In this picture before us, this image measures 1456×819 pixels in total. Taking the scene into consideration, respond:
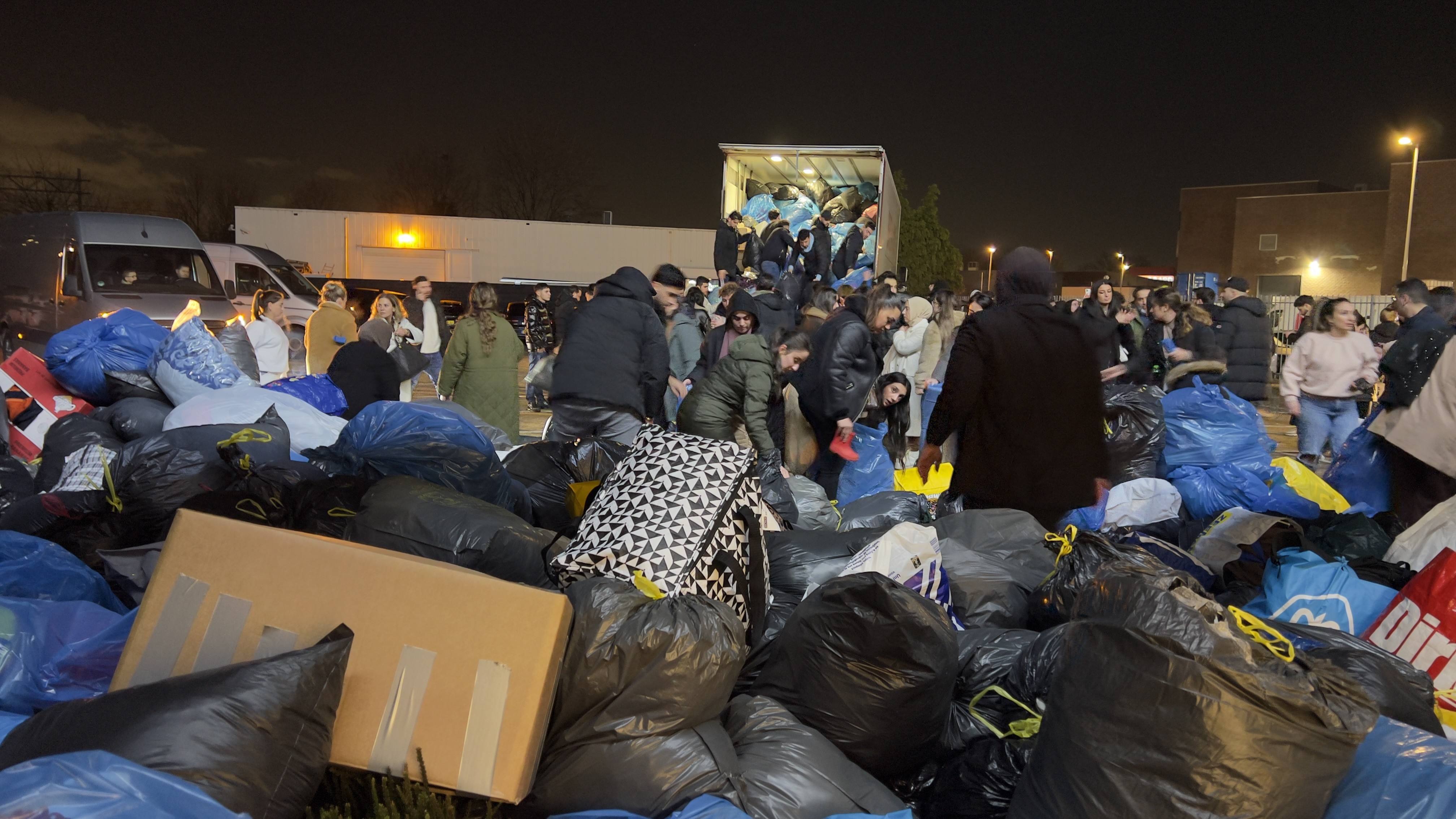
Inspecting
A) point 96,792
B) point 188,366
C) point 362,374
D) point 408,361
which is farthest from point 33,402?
point 96,792

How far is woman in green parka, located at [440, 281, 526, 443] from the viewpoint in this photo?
688 centimetres

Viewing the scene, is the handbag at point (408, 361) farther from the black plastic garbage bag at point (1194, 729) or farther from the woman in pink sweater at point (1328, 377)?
the woman in pink sweater at point (1328, 377)

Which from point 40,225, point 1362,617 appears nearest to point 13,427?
point 1362,617

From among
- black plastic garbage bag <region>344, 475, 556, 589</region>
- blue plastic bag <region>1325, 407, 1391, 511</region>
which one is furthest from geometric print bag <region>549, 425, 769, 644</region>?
blue plastic bag <region>1325, 407, 1391, 511</region>

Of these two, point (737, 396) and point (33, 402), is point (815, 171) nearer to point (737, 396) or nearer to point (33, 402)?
point (737, 396)

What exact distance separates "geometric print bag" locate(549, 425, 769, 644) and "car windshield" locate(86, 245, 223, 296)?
10.4 m

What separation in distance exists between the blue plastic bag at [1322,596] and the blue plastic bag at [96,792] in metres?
2.71

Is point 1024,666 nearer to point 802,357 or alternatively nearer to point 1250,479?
point 1250,479

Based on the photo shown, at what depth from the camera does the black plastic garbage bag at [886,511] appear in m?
4.41

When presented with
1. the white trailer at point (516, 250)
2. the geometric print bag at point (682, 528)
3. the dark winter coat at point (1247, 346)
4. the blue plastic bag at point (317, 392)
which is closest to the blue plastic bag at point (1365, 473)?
the dark winter coat at point (1247, 346)

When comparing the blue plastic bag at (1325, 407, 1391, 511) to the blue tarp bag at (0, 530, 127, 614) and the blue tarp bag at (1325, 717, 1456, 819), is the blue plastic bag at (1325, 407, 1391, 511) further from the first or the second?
the blue tarp bag at (0, 530, 127, 614)

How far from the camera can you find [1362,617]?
9.18ft

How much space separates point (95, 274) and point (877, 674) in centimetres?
1173

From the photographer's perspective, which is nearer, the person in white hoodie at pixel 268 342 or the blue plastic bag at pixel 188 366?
the blue plastic bag at pixel 188 366
